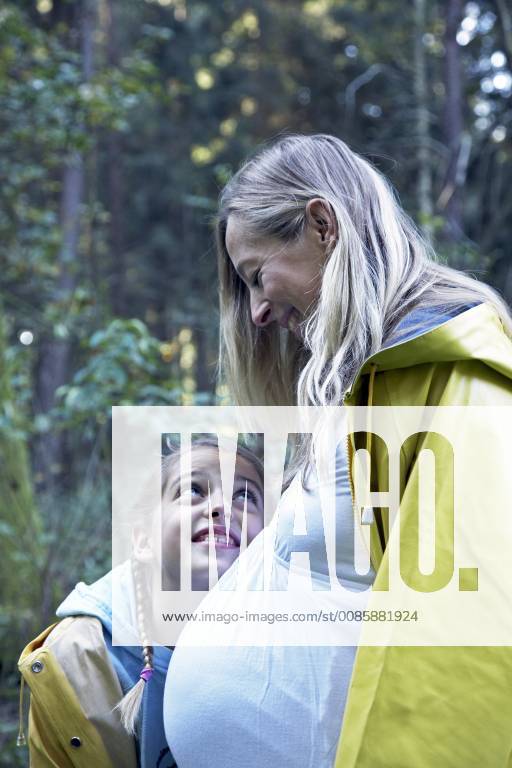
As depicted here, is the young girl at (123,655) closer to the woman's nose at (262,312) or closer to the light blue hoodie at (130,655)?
the light blue hoodie at (130,655)

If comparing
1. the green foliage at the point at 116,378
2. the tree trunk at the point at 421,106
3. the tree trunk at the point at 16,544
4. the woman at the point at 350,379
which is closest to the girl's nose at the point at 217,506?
the woman at the point at 350,379

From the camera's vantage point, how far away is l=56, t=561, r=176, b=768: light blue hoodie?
6.48 feet

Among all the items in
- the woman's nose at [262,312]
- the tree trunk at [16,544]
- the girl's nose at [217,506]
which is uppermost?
the woman's nose at [262,312]

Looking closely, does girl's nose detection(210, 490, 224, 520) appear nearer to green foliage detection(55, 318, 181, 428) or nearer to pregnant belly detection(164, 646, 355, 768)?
pregnant belly detection(164, 646, 355, 768)

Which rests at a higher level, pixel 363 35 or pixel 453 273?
pixel 363 35

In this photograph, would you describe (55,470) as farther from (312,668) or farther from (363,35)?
(363,35)

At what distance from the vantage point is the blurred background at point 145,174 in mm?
4379

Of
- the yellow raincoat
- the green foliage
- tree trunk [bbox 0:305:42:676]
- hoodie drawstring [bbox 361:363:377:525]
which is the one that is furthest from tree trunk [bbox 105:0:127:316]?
the yellow raincoat

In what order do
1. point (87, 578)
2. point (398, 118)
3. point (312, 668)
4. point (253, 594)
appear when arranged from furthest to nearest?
1. point (398, 118)
2. point (87, 578)
3. point (253, 594)
4. point (312, 668)

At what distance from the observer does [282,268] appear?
192 cm

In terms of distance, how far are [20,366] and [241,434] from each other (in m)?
2.95

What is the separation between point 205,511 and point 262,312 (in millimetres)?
540

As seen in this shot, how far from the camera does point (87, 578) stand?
13.8 ft

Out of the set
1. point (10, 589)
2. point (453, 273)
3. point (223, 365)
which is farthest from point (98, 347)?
point (453, 273)
